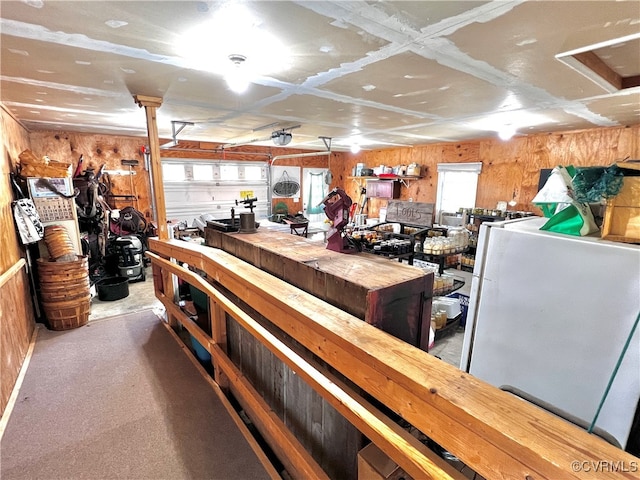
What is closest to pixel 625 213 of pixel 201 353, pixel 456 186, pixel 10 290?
pixel 201 353

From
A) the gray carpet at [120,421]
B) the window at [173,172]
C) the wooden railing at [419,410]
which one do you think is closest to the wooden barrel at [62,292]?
the gray carpet at [120,421]

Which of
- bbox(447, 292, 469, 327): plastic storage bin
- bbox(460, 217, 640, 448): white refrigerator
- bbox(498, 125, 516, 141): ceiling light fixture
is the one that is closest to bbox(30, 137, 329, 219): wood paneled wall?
bbox(498, 125, 516, 141): ceiling light fixture

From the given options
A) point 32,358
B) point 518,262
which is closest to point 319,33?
point 518,262

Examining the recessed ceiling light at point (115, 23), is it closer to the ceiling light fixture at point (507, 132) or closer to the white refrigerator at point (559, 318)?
the white refrigerator at point (559, 318)

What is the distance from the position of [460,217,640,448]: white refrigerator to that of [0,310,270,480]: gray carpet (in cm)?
147

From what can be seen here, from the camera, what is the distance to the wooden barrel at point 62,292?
315 cm

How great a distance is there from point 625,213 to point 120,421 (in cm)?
299

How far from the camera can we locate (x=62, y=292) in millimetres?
3186

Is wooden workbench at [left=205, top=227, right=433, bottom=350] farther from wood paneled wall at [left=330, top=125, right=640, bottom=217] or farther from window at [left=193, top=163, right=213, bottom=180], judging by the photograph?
window at [left=193, top=163, right=213, bottom=180]

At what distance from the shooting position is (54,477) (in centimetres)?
162

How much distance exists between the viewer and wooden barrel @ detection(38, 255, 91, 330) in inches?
124

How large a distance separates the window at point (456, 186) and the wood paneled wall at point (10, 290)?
257 inches

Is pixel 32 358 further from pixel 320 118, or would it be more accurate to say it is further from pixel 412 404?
pixel 320 118

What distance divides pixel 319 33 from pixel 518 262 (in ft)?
4.92
